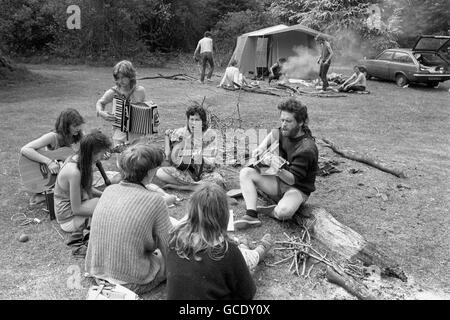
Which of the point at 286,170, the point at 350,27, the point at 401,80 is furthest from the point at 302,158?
the point at 350,27

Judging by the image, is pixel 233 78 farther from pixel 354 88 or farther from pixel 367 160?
pixel 367 160

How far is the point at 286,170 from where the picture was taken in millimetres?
4023

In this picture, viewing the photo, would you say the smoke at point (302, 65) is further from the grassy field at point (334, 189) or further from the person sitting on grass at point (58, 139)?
the person sitting on grass at point (58, 139)

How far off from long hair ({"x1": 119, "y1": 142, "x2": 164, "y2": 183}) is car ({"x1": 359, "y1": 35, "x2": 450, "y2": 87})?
12303 mm

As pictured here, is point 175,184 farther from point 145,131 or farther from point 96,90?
point 96,90

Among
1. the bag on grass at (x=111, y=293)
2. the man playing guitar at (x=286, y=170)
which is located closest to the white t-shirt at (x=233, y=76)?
the man playing guitar at (x=286, y=170)

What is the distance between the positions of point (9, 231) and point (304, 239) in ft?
9.45

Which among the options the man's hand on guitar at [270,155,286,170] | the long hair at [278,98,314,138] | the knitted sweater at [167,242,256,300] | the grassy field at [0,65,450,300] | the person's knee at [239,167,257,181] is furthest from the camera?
the person's knee at [239,167,257,181]

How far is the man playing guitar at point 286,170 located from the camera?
3992 mm

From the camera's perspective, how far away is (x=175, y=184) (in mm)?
5086

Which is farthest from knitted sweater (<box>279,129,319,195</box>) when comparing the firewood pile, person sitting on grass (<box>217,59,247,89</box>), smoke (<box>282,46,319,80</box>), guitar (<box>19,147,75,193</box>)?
smoke (<box>282,46,319,80</box>)

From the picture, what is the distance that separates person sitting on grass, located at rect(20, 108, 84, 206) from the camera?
4199 mm

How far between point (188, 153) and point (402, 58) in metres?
12.5

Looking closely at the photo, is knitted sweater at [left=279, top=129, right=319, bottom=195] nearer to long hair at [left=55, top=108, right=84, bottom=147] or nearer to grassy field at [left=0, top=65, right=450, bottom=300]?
grassy field at [left=0, top=65, right=450, bottom=300]
